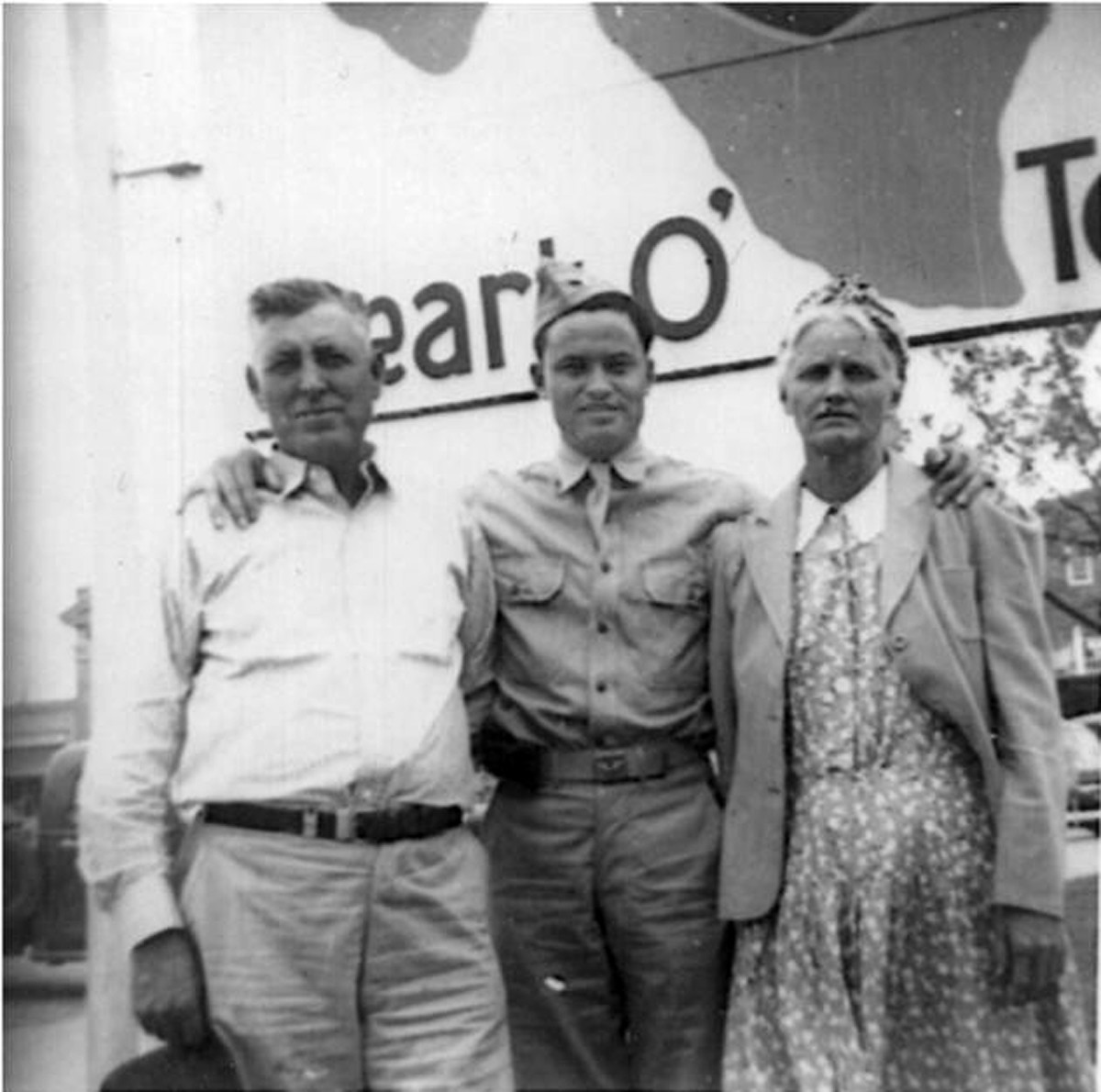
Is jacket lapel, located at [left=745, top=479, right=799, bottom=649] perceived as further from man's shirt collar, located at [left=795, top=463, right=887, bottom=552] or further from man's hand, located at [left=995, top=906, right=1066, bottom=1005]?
man's hand, located at [left=995, top=906, right=1066, bottom=1005]

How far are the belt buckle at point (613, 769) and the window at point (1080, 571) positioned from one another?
77 centimetres

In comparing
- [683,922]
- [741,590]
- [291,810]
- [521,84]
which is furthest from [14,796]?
[521,84]

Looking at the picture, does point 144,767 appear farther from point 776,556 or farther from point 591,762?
point 776,556

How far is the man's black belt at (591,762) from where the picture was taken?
183cm

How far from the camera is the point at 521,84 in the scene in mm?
2107

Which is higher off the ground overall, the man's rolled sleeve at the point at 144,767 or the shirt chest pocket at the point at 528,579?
the shirt chest pocket at the point at 528,579

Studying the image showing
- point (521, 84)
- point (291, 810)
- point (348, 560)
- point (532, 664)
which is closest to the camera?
point (291, 810)

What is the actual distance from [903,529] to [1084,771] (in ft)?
1.83

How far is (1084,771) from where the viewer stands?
1938mm

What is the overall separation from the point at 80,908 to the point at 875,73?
204 centimetres

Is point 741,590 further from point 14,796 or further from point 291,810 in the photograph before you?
point 14,796

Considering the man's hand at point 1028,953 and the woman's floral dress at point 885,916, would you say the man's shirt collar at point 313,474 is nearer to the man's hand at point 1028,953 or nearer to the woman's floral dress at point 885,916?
the woman's floral dress at point 885,916

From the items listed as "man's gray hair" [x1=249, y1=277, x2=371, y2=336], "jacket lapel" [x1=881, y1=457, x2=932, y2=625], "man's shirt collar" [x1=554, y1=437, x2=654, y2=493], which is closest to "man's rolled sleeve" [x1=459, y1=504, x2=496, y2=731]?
"man's shirt collar" [x1=554, y1=437, x2=654, y2=493]

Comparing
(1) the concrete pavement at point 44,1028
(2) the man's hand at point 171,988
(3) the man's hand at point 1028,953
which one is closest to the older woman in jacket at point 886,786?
(3) the man's hand at point 1028,953
